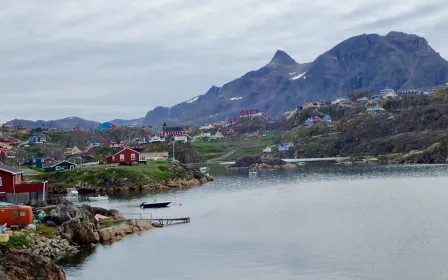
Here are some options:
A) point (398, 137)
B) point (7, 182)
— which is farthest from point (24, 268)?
point (398, 137)

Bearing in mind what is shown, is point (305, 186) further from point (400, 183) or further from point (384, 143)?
point (384, 143)

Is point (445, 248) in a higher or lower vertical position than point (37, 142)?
lower

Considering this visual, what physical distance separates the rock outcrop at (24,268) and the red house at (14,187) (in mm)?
29575

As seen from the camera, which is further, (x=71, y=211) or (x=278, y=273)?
(x=71, y=211)

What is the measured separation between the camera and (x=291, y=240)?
50.2 metres

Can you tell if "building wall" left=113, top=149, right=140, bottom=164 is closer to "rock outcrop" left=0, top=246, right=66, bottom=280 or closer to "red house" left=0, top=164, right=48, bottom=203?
"red house" left=0, top=164, right=48, bottom=203

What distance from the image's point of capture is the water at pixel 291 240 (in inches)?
1587

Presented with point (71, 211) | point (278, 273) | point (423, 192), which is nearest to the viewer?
point (278, 273)

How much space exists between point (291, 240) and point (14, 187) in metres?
30.7

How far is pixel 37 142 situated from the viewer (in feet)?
605

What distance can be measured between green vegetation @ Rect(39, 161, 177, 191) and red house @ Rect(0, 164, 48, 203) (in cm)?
3585

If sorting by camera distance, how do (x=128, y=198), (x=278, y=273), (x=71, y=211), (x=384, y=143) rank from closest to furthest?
(x=278, y=273), (x=71, y=211), (x=128, y=198), (x=384, y=143)

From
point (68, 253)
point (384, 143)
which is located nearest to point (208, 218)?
point (68, 253)

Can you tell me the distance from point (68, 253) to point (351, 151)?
149m
